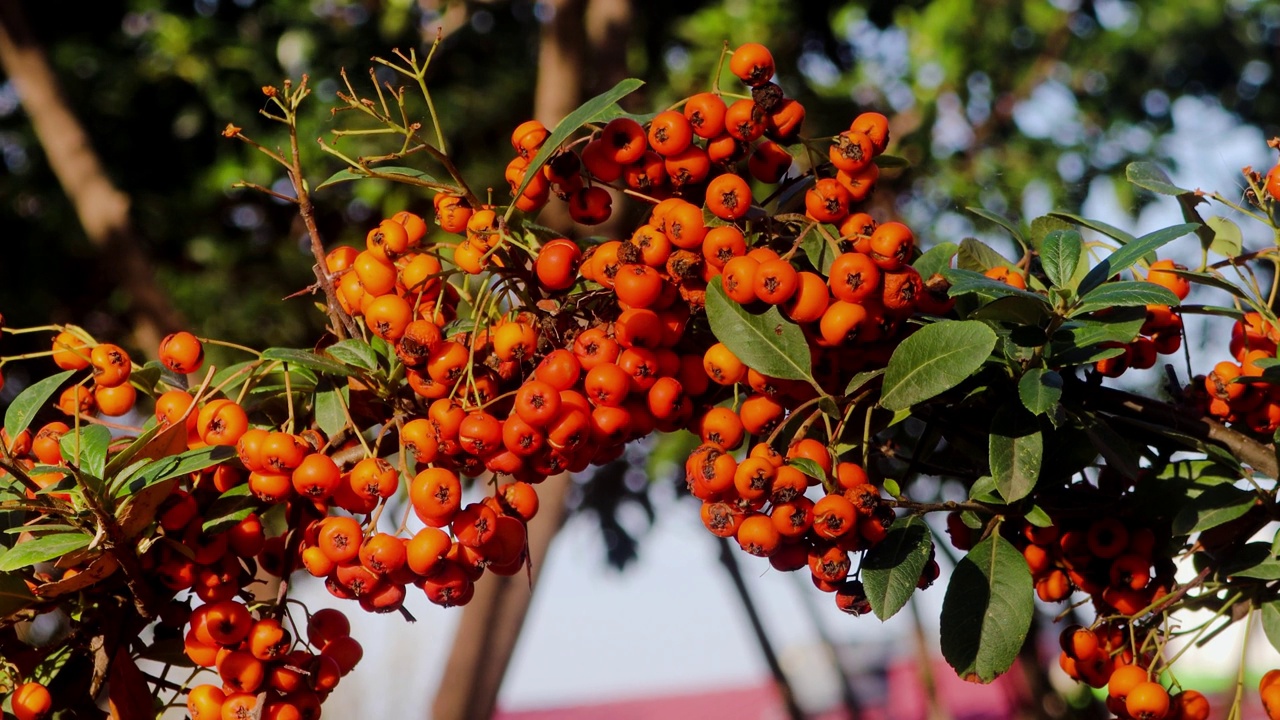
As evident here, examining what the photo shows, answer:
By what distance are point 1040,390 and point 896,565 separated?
22 centimetres

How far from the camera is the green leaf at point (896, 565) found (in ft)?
3.34

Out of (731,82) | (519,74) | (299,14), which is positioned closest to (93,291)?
(299,14)

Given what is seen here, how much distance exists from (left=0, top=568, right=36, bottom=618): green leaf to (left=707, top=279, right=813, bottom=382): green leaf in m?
0.71

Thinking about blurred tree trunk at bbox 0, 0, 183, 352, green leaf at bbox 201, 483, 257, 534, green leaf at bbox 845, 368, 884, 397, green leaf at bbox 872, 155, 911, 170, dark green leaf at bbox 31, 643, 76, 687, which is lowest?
blurred tree trunk at bbox 0, 0, 183, 352

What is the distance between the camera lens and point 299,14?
13.9 ft

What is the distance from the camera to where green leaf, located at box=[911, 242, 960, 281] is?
1.15 m

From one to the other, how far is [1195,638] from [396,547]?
88cm

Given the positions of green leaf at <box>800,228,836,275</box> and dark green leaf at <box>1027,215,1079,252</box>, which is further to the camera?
dark green leaf at <box>1027,215,1079,252</box>

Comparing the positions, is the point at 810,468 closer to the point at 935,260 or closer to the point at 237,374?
the point at 935,260

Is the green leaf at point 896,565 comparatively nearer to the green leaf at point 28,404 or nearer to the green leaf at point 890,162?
the green leaf at point 890,162

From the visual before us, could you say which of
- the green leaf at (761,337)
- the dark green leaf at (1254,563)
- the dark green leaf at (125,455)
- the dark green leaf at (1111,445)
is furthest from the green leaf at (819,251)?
the dark green leaf at (125,455)

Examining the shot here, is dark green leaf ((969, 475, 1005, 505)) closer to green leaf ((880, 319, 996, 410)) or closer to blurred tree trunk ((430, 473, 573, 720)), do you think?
green leaf ((880, 319, 996, 410))

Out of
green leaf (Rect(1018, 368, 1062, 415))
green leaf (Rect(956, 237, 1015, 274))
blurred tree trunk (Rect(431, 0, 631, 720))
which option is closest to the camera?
green leaf (Rect(1018, 368, 1062, 415))

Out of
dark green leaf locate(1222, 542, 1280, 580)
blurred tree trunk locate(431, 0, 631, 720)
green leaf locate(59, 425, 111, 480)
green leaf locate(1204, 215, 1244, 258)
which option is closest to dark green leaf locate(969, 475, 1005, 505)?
dark green leaf locate(1222, 542, 1280, 580)
